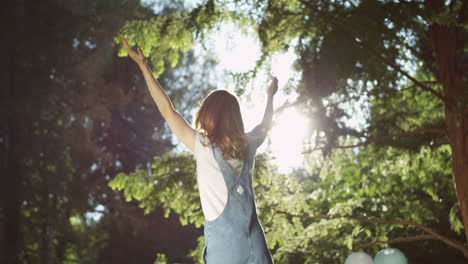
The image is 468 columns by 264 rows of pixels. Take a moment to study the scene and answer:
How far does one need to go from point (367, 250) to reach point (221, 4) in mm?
2735

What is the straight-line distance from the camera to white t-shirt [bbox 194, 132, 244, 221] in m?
1.90

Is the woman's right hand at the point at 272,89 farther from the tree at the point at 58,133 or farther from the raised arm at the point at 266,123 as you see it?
the tree at the point at 58,133

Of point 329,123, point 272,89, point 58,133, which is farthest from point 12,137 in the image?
point 272,89

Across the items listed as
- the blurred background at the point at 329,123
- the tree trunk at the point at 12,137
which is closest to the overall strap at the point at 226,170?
the blurred background at the point at 329,123

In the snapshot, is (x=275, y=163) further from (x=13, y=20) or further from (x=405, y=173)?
(x=13, y=20)

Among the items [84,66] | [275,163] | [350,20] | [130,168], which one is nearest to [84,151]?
[84,66]

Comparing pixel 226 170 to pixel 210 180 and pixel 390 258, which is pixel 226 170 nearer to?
pixel 210 180

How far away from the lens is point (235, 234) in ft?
6.03

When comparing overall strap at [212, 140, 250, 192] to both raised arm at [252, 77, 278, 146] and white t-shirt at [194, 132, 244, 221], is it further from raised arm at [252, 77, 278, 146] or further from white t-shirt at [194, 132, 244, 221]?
raised arm at [252, 77, 278, 146]

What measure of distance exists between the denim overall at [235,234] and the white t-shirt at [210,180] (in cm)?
2

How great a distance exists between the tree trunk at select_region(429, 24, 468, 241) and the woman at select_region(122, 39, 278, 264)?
7.21 feet

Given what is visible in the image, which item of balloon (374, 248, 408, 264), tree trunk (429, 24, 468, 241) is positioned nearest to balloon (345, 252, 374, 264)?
balloon (374, 248, 408, 264)

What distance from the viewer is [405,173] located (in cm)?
546

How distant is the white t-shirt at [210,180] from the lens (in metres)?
1.90
